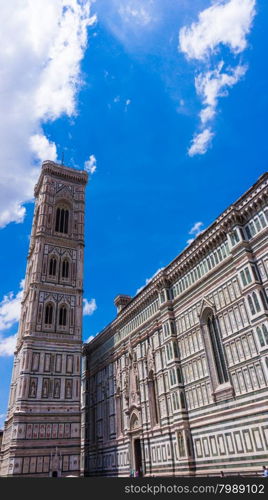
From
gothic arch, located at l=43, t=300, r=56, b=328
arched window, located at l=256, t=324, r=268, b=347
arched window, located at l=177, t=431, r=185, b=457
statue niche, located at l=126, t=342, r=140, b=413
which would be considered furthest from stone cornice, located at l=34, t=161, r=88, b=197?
arched window, located at l=256, t=324, r=268, b=347

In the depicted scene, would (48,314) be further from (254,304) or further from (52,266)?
(254,304)

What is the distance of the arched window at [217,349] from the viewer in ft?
77.4

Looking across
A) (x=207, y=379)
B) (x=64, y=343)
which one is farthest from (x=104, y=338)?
(x=207, y=379)

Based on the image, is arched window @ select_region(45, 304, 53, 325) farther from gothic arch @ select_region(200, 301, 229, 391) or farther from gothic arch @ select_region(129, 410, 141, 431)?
gothic arch @ select_region(200, 301, 229, 391)

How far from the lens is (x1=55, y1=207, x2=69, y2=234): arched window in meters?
49.7

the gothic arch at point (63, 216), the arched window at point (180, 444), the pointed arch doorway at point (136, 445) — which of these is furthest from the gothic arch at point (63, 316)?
the arched window at point (180, 444)

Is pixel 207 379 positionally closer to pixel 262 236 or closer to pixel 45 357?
pixel 262 236

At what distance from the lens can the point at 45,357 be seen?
1563 inches

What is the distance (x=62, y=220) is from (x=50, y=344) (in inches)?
719

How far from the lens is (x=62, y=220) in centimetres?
5062

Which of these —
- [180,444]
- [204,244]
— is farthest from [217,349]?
[204,244]

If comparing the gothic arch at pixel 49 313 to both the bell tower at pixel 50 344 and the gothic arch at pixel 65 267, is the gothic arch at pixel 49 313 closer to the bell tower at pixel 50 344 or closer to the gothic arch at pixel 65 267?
the bell tower at pixel 50 344

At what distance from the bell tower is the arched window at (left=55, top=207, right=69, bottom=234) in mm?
141

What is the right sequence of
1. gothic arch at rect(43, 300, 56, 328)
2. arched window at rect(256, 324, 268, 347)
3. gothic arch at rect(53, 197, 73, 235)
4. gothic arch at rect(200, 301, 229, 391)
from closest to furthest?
arched window at rect(256, 324, 268, 347) < gothic arch at rect(200, 301, 229, 391) < gothic arch at rect(43, 300, 56, 328) < gothic arch at rect(53, 197, 73, 235)
